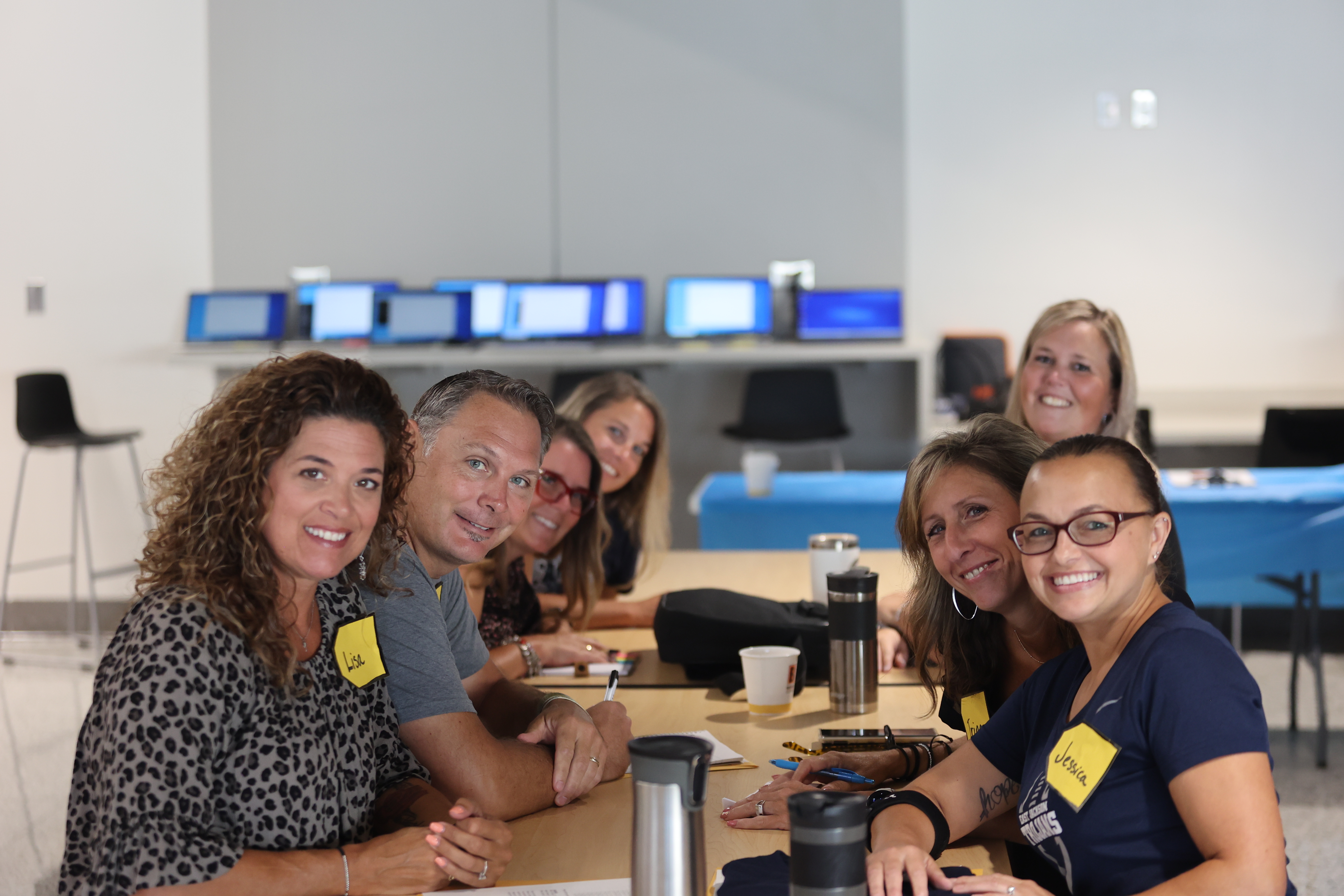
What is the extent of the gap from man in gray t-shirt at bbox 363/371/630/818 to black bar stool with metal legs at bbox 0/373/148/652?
4.13 meters

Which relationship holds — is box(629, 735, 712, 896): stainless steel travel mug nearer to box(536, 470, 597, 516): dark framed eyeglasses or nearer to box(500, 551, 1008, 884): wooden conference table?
box(500, 551, 1008, 884): wooden conference table

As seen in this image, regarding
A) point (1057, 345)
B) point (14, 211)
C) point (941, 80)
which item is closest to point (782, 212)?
point (941, 80)

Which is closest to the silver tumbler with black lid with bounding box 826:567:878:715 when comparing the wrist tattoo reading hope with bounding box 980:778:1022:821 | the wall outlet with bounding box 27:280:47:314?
the wrist tattoo reading hope with bounding box 980:778:1022:821

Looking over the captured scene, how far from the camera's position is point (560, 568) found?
2.73m

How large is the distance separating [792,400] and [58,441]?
3580 mm

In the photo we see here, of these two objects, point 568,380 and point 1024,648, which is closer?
point 1024,648

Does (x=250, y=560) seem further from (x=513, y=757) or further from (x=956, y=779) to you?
(x=956, y=779)

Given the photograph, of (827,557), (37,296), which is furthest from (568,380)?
(827,557)

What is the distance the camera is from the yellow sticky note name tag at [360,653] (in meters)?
1.39

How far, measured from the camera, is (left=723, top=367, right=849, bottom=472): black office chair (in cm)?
604

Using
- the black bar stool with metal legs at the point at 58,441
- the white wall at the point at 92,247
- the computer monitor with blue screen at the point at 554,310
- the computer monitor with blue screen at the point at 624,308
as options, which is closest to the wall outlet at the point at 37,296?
the white wall at the point at 92,247

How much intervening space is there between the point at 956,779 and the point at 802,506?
2.53 m

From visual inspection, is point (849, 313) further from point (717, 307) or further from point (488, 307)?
point (488, 307)

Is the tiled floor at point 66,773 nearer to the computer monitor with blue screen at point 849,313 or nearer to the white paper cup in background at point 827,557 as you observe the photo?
the white paper cup in background at point 827,557
